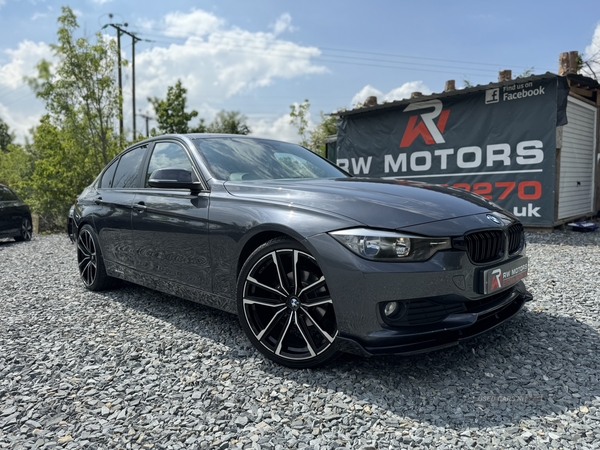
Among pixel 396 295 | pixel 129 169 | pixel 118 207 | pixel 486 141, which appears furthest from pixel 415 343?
pixel 486 141

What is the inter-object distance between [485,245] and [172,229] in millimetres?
2249

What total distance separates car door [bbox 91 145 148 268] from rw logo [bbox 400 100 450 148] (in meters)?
7.41

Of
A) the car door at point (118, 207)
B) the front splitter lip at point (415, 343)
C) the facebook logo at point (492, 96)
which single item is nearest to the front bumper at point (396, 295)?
the front splitter lip at point (415, 343)

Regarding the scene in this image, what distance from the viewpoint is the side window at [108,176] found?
15.7 ft

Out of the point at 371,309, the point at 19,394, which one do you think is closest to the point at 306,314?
the point at 371,309

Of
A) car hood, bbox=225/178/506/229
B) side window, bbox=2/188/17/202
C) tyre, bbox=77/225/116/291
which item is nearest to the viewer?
car hood, bbox=225/178/506/229

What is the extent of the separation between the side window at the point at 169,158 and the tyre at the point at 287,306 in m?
1.03

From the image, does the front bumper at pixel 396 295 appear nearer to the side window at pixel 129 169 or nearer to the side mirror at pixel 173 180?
the side mirror at pixel 173 180

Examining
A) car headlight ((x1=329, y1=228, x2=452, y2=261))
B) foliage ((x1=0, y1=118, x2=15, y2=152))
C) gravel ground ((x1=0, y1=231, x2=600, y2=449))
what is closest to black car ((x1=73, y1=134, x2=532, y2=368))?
car headlight ((x1=329, y1=228, x2=452, y2=261))

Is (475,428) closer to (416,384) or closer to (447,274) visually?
(416,384)

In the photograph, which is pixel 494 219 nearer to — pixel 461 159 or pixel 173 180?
pixel 173 180

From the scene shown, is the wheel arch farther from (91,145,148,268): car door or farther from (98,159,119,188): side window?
(98,159,119,188): side window

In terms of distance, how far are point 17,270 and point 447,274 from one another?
655 centimetres

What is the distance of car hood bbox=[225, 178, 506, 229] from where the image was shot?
99.7 inches
